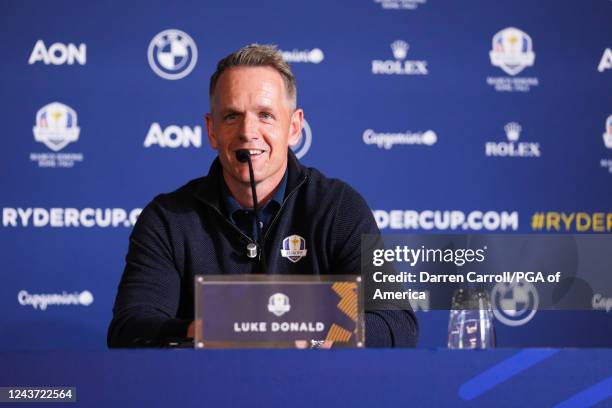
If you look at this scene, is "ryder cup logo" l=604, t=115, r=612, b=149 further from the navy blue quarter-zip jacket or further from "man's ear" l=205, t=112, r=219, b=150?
"man's ear" l=205, t=112, r=219, b=150

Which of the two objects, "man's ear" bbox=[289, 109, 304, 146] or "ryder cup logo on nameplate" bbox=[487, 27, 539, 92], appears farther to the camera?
"ryder cup logo on nameplate" bbox=[487, 27, 539, 92]

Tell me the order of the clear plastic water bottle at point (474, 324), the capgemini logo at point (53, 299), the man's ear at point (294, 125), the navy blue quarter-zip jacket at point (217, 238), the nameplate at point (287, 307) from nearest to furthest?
the nameplate at point (287, 307)
the clear plastic water bottle at point (474, 324)
the navy blue quarter-zip jacket at point (217, 238)
the man's ear at point (294, 125)
the capgemini logo at point (53, 299)

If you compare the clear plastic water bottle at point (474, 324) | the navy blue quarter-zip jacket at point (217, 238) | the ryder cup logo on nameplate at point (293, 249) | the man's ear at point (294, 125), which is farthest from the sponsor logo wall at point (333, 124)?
the clear plastic water bottle at point (474, 324)

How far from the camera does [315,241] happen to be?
1905 mm

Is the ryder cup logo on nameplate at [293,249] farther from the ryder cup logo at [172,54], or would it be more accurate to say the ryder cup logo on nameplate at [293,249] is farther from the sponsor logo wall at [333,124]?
the ryder cup logo at [172,54]

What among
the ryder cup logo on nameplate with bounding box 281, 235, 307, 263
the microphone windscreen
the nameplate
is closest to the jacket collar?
the ryder cup logo on nameplate with bounding box 281, 235, 307, 263

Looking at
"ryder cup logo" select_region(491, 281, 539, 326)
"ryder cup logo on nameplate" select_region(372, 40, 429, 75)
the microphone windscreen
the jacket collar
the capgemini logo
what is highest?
"ryder cup logo on nameplate" select_region(372, 40, 429, 75)

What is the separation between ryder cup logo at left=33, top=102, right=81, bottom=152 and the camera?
3.47m

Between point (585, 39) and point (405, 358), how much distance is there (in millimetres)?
2937

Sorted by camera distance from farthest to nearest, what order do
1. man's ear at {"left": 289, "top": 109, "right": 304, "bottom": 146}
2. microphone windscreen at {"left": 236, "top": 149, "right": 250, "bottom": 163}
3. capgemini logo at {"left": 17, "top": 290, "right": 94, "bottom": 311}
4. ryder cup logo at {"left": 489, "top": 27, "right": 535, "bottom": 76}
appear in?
ryder cup logo at {"left": 489, "top": 27, "right": 535, "bottom": 76}, capgemini logo at {"left": 17, "top": 290, "right": 94, "bottom": 311}, man's ear at {"left": 289, "top": 109, "right": 304, "bottom": 146}, microphone windscreen at {"left": 236, "top": 149, "right": 250, "bottom": 163}

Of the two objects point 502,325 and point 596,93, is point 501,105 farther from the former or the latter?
point 502,325

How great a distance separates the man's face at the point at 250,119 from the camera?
1.88 meters

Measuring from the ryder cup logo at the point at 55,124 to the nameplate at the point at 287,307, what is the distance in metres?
2.56

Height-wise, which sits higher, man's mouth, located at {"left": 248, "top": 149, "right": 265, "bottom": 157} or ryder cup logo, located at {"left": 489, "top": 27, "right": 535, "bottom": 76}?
ryder cup logo, located at {"left": 489, "top": 27, "right": 535, "bottom": 76}
